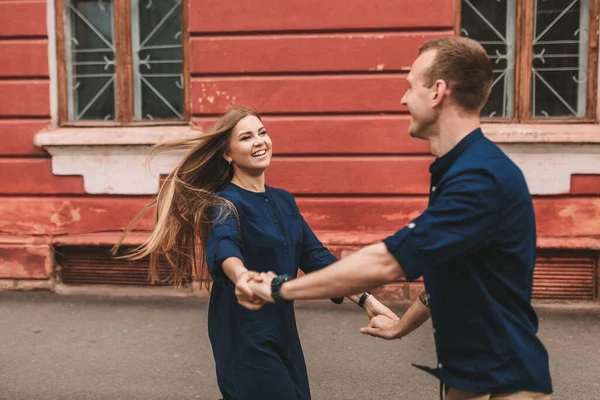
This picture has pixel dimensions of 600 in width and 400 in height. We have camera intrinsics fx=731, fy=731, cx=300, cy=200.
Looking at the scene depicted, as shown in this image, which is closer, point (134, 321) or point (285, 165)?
point (134, 321)

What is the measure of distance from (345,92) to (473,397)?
4.96 meters

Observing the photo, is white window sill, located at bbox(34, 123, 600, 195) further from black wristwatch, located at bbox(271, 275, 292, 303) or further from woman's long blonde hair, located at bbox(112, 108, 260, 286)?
black wristwatch, located at bbox(271, 275, 292, 303)

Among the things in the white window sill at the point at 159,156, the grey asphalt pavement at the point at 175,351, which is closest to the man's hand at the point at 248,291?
the grey asphalt pavement at the point at 175,351

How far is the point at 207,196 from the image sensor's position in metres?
3.38

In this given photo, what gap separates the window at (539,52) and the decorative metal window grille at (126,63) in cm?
288

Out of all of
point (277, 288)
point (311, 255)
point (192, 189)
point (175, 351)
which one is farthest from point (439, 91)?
point (175, 351)

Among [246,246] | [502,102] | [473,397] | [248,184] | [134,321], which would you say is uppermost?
[502,102]

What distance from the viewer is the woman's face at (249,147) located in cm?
330

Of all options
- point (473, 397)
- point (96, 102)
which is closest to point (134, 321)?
point (96, 102)

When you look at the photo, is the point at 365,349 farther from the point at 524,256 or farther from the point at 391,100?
the point at 524,256

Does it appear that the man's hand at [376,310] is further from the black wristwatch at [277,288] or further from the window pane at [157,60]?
the window pane at [157,60]

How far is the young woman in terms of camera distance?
296cm

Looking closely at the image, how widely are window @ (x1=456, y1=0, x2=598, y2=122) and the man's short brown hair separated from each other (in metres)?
4.99

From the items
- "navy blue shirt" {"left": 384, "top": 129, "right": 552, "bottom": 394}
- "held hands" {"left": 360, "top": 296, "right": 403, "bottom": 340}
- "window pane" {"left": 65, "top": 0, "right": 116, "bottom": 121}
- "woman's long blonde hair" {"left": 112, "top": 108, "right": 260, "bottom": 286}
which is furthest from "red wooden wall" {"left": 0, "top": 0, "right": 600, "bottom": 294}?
"navy blue shirt" {"left": 384, "top": 129, "right": 552, "bottom": 394}
